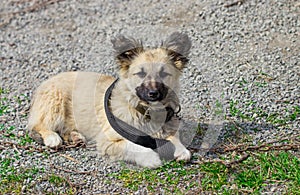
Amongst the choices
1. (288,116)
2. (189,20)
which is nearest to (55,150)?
(288,116)

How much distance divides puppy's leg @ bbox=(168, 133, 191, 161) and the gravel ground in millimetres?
264

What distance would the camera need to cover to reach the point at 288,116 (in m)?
5.87

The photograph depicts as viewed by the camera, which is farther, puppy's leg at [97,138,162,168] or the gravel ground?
the gravel ground

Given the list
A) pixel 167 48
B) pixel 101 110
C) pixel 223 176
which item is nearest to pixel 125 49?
pixel 167 48

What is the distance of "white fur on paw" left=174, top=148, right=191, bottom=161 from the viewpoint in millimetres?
5328

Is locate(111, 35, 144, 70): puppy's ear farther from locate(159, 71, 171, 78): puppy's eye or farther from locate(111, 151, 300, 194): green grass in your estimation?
locate(111, 151, 300, 194): green grass

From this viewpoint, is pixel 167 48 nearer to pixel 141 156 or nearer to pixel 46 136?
pixel 141 156

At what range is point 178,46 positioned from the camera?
5.39m

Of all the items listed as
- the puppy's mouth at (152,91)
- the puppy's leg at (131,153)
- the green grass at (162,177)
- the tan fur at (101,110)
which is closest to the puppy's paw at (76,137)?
the tan fur at (101,110)

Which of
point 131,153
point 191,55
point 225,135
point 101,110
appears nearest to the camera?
point 131,153

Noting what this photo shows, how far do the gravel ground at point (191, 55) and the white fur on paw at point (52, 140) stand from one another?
95mm

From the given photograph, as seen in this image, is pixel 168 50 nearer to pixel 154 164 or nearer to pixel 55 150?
pixel 154 164

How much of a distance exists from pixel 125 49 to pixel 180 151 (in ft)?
3.44

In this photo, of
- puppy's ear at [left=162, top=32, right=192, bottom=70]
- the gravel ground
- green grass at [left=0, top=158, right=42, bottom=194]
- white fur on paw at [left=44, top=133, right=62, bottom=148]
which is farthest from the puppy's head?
green grass at [left=0, top=158, right=42, bottom=194]
